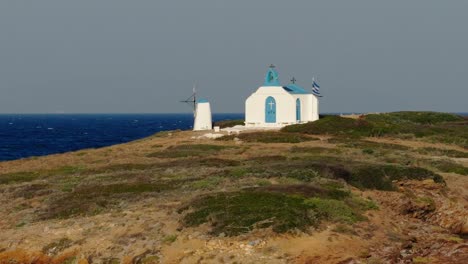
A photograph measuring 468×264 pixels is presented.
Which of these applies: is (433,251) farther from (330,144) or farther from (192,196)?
(330,144)

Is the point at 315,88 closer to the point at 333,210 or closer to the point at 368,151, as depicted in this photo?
the point at 368,151

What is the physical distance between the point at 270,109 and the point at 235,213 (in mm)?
46948

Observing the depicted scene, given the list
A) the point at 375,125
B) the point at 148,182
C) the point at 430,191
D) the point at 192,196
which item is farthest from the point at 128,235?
the point at 375,125

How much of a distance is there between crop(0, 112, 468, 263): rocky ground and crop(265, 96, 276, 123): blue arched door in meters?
27.5

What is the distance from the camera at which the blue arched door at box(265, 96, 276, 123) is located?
66562 millimetres

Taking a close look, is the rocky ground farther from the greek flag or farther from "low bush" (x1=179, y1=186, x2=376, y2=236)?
the greek flag

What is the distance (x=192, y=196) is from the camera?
2488 cm

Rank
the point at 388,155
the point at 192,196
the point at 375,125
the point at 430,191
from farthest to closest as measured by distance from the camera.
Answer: the point at 375,125, the point at 388,155, the point at 430,191, the point at 192,196

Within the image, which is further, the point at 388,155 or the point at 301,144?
the point at 301,144

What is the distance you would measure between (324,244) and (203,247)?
4335mm

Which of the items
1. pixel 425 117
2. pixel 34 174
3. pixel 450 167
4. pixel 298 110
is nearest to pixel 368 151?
pixel 450 167

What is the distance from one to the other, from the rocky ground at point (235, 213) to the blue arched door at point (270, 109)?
90.1 ft

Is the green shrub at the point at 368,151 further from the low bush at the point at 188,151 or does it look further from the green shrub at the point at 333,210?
the green shrub at the point at 333,210

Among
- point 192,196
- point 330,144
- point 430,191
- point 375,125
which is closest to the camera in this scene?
point 192,196
